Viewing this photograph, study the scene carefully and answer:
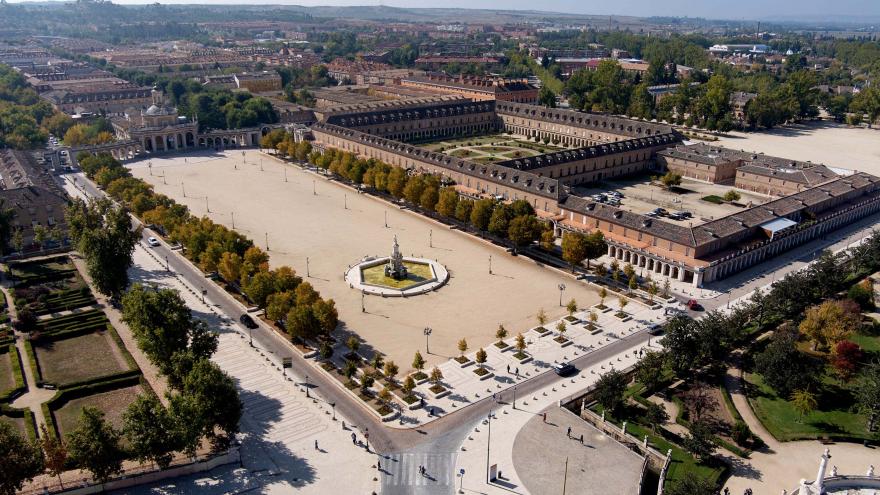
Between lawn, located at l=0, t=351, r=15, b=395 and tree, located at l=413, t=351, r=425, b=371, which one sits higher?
tree, located at l=413, t=351, r=425, b=371

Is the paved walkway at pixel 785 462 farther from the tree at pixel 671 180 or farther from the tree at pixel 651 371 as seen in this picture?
the tree at pixel 671 180

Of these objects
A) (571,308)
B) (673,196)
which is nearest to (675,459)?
(571,308)

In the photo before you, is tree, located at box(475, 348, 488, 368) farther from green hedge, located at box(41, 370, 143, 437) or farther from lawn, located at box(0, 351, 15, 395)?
lawn, located at box(0, 351, 15, 395)

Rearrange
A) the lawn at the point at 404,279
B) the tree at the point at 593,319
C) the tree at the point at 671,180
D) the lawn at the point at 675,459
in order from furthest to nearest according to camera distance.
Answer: the tree at the point at 671,180 → the lawn at the point at 404,279 → the tree at the point at 593,319 → the lawn at the point at 675,459

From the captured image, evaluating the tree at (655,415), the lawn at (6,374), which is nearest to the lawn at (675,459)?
the tree at (655,415)

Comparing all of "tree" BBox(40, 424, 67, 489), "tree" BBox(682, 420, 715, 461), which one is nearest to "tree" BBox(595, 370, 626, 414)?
"tree" BBox(682, 420, 715, 461)

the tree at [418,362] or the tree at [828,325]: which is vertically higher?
the tree at [828,325]

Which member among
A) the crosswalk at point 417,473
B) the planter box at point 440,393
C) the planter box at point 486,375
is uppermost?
the planter box at point 486,375

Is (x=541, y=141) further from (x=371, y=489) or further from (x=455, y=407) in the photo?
(x=371, y=489)
